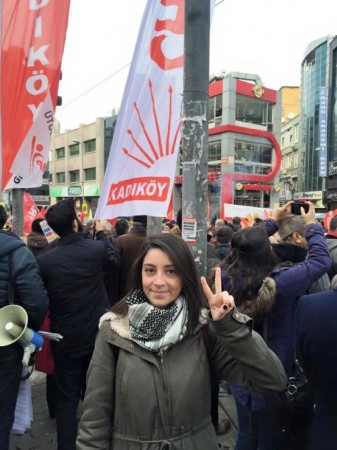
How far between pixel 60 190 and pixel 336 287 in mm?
55075

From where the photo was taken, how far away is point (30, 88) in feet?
13.2

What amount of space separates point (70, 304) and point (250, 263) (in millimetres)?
1472

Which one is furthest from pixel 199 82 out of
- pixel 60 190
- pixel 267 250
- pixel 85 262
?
pixel 60 190

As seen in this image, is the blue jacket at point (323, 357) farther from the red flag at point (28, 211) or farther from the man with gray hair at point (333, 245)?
the red flag at point (28, 211)

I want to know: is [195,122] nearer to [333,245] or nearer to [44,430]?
[333,245]

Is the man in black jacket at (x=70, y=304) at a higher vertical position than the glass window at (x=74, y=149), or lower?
lower

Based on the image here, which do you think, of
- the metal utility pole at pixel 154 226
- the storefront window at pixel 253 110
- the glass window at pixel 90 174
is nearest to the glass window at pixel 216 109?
the storefront window at pixel 253 110

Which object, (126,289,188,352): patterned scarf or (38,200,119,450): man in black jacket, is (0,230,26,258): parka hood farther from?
(126,289,188,352): patterned scarf

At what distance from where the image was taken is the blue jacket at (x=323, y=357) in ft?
5.71

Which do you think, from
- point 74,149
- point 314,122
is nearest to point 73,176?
point 74,149

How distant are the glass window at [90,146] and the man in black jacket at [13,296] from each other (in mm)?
47304

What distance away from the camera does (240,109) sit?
116ft

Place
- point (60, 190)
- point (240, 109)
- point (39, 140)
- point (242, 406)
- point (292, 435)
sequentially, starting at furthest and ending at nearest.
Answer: point (60, 190), point (240, 109), point (39, 140), point (242, 406), point (292, 435)

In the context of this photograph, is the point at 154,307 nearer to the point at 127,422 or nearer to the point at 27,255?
the point at 127,422
